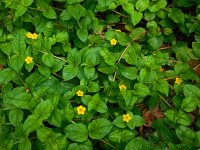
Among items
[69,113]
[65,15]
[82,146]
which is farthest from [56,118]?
[65,15]

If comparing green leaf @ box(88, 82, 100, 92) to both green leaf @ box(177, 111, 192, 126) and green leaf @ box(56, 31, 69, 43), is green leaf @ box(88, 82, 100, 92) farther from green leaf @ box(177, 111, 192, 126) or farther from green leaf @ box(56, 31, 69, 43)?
green leaf @ box(177, 111, 192, 126)

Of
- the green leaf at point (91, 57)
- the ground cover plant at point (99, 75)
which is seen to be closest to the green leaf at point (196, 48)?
the ground cover plant at point (99, 75)

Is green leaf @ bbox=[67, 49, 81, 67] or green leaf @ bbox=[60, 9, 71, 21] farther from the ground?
green leaf @ bbox=[60, 9, 71, 21]

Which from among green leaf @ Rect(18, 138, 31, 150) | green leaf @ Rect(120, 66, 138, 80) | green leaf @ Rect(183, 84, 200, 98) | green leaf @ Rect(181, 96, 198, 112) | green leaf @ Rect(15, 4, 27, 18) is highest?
green leaf @ Rect(15, 4, 27, 18)

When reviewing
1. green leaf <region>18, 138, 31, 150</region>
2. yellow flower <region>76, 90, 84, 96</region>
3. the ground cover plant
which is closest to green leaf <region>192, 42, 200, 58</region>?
the ground cover plant

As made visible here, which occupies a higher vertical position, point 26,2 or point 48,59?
point 26,2

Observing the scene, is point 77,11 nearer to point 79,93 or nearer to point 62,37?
point 62,37

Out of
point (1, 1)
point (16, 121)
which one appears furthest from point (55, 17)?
point (16, 121)

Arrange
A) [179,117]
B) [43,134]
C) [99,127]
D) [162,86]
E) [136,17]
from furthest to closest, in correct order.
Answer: [136,17] < [162,86] < [179,117] < [99,127] < [43,134]

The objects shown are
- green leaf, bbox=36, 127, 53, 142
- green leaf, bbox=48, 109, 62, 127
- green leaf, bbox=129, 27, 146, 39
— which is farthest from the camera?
green leaf, bbox=129, 27, 146, 39
